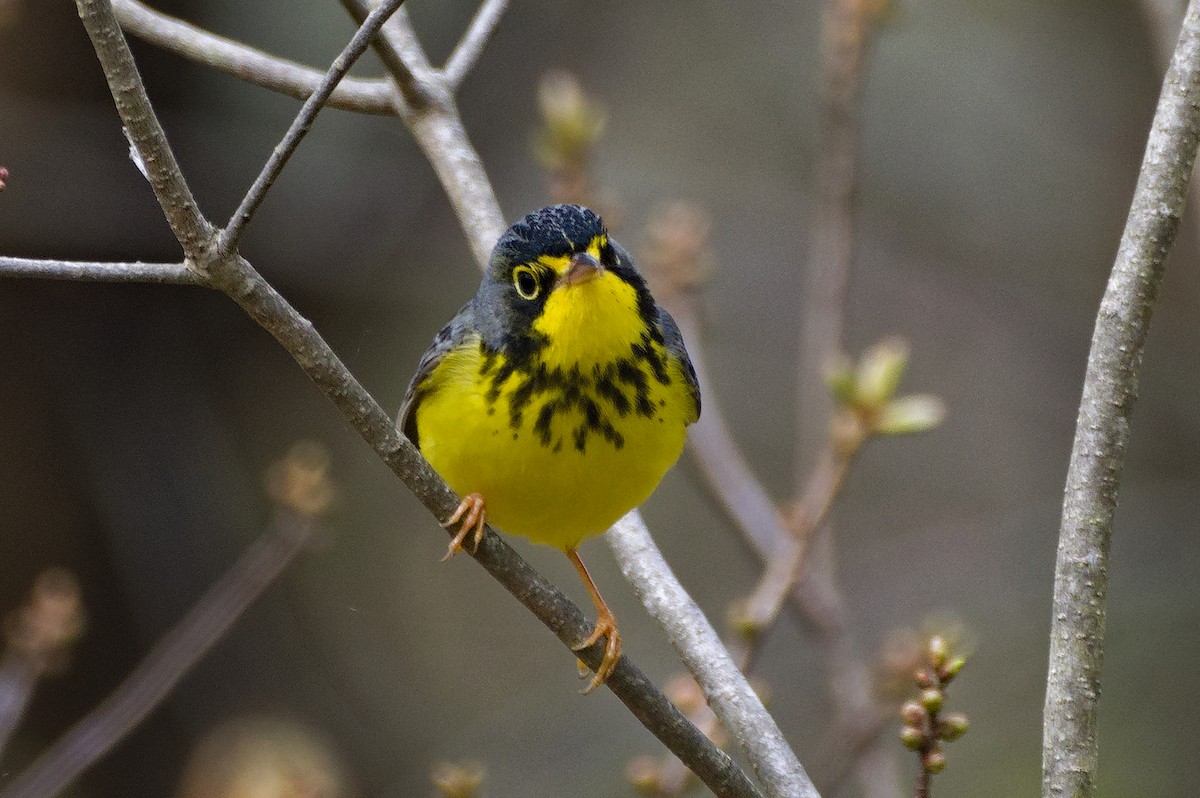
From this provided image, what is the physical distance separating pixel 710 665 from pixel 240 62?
2463 millimetres

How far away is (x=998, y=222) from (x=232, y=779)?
6216mm

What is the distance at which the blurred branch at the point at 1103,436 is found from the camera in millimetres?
2533

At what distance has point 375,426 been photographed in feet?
8.41

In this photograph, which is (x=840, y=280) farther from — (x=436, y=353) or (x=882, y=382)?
(x=436, y=353)

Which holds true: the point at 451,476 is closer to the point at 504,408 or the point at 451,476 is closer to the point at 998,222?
the point at 504,408

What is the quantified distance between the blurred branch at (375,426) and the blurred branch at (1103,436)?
0.70m

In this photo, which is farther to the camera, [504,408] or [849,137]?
[849,137]

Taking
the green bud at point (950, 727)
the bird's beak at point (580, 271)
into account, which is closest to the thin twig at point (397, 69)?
the bird's beak at point (580, 271)

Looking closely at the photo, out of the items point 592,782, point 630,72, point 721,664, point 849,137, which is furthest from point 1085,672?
point 630,72

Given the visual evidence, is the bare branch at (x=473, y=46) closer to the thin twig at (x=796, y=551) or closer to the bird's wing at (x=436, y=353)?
the bird's wing at (x=436, y=353)

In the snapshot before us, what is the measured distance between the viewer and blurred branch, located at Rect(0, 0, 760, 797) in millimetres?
2246

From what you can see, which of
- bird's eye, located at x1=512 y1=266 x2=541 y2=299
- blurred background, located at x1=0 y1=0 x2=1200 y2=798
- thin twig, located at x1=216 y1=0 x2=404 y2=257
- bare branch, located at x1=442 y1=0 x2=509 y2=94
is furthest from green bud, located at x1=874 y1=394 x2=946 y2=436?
blurred background, located at x1=0 y1=0 x2=1200 y2=798

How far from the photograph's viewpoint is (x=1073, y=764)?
2.51 meters

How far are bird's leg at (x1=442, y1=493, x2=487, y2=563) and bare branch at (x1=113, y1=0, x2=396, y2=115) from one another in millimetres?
1506
